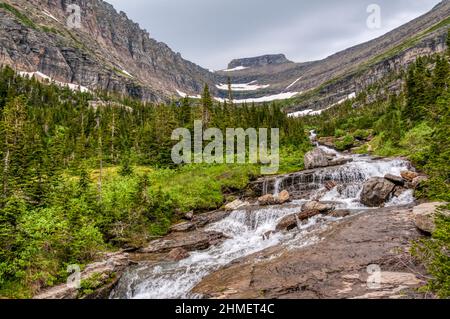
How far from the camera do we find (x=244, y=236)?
22.4 meters

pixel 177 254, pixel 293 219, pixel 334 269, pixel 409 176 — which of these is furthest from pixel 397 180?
pixel 177 254

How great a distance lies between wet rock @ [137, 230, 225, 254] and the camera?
817 inches

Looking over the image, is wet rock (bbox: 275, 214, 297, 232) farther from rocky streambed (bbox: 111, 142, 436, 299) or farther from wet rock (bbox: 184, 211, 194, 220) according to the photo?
wet rock (bbox: 184, 211, 194, 220)

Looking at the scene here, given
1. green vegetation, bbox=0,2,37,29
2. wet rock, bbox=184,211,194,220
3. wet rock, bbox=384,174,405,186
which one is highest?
green vegetation, bbox=0,2,37,29

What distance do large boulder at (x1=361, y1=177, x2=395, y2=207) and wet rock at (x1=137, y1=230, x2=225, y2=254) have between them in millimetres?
12133

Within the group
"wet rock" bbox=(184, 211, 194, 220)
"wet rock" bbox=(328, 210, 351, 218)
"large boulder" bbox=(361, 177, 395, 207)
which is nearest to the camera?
"wet rock" bbox=(328, 210, 351, 218)

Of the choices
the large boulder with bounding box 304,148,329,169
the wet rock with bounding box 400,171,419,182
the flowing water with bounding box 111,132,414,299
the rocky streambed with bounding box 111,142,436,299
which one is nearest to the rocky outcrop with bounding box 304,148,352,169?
the large boulder with bounding box 304,148,329,169

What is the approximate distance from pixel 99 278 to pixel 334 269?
11.3 metres

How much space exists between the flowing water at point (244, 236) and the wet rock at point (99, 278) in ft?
1.63

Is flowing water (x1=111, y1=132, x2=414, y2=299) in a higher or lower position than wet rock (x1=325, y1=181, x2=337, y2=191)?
lower

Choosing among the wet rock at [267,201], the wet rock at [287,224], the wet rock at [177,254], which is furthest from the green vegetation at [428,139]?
the wet rock at [177,254]

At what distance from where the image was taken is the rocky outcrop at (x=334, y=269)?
10664 mm

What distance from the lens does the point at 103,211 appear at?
23.0m
